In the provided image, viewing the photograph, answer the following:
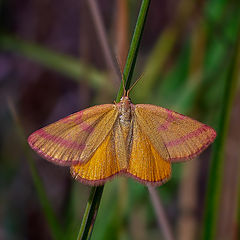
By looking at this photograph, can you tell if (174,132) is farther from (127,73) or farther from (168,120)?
(127,73)

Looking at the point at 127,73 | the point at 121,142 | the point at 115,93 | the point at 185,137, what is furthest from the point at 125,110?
the point at 115,93

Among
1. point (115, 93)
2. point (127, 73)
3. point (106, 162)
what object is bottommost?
point (106, 162)

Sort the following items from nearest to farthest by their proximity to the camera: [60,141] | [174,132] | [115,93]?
[60,141]
[174,132]
[115,93]

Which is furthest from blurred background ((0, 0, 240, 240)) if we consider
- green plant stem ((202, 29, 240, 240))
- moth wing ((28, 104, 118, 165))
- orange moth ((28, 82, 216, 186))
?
moth wing ((28, 104, 118, 165))

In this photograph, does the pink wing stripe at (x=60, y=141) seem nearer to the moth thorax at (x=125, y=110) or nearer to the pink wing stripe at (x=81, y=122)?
the pink wing stripe at (x=81, y=122)

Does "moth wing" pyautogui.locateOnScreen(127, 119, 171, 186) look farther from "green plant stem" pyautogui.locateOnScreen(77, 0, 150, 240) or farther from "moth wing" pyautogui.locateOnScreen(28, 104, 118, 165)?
"green plant stem" pyautogui.locateOnScreen(77, 0, 150, 240)
